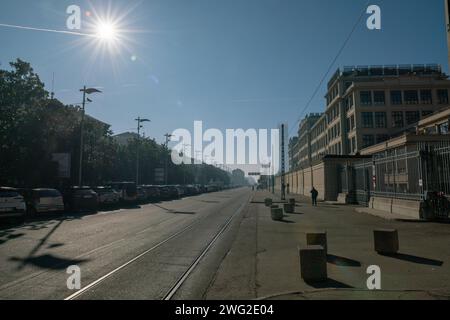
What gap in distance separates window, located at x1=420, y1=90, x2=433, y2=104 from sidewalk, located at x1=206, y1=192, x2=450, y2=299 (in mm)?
55740

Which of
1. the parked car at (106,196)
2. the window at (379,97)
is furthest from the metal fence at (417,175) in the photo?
the window at (379,97)

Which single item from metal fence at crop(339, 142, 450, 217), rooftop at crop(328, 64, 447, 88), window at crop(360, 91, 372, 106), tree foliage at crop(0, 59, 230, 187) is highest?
rooftop at crop(328, 64, 447, 88)

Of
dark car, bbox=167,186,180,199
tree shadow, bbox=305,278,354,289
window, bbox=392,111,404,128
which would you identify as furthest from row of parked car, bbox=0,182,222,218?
window, bbox=392,111,404,128

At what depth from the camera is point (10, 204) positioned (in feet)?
59.5

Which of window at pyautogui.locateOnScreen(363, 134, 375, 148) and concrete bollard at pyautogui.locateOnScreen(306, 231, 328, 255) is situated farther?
window at pyautogui.locateOnScreen(363, 134, 375, 148)

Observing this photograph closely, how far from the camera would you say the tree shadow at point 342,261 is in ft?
28.4

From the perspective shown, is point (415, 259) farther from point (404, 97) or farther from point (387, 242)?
point (404, 97)

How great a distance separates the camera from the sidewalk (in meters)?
6.29

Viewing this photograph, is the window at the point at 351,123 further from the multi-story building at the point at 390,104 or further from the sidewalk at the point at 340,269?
the sidewalk at the point at 340,269

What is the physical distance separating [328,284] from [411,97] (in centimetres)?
6437

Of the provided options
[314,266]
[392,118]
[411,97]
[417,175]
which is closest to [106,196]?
[417,175]

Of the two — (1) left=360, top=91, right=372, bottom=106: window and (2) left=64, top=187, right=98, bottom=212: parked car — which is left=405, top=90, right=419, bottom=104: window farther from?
(2) left=64, top=187, right=98, bottom=212: parked car

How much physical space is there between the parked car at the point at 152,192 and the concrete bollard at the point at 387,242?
37.2 m

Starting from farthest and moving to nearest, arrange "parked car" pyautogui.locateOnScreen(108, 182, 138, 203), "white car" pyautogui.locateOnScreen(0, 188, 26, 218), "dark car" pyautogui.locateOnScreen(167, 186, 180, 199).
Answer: "dark car" pyautogui.locateOnScreen(167, 186, 180, 199), "parked car" pyautogui.locateOnScreen(108, 182, 138, 203), "white car" pyautogui.locateOnScreen(0, 188, 26, 218)
